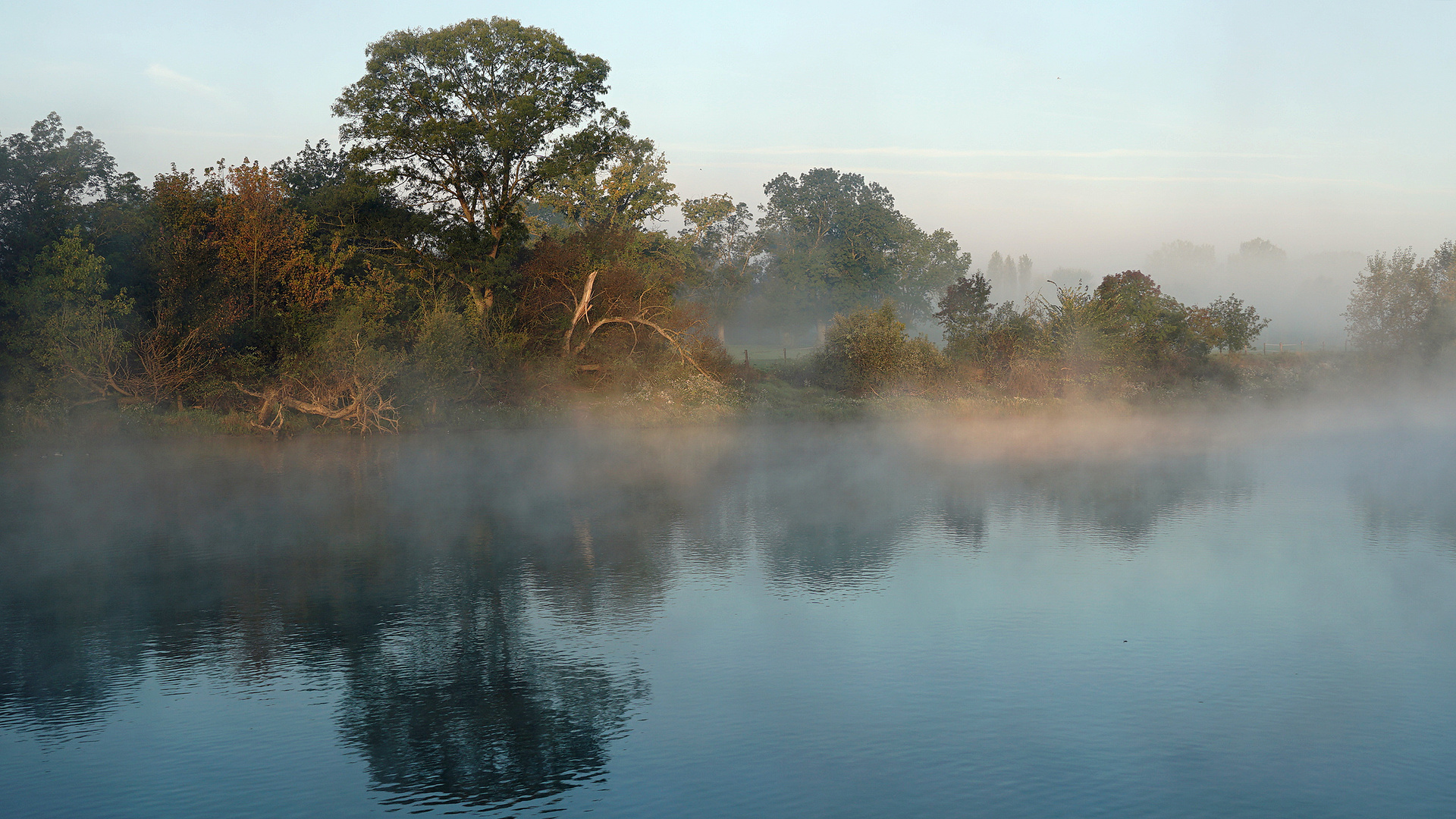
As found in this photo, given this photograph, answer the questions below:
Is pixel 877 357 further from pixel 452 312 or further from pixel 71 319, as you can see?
pixel 71 319

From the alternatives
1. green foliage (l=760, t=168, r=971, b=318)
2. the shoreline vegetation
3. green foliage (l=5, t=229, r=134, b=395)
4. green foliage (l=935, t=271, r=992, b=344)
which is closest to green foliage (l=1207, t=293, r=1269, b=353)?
the shoreline vegetation

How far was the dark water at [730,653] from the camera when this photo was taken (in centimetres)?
734

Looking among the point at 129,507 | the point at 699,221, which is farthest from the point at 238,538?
the point at 699,221

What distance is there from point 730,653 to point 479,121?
3287 cm

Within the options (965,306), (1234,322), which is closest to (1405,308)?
(1234,322)

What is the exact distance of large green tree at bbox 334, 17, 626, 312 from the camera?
3819 cm

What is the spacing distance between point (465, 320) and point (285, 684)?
97.4 feet

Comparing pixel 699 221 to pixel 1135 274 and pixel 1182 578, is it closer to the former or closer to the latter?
pixel 1135 274

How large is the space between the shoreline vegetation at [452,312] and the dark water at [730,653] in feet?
42.0

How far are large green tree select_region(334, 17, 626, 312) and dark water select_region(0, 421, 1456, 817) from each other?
2074 centimetres

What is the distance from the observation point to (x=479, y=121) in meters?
38.7

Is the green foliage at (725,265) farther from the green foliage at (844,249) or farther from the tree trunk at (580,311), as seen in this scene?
the tree trunk at (580,311)

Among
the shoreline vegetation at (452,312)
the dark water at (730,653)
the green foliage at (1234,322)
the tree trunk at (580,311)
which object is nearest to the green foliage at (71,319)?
the shoreline vegetation at (452,312)

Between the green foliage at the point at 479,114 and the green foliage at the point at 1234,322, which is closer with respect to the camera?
the green foliage at the point at 479,114
